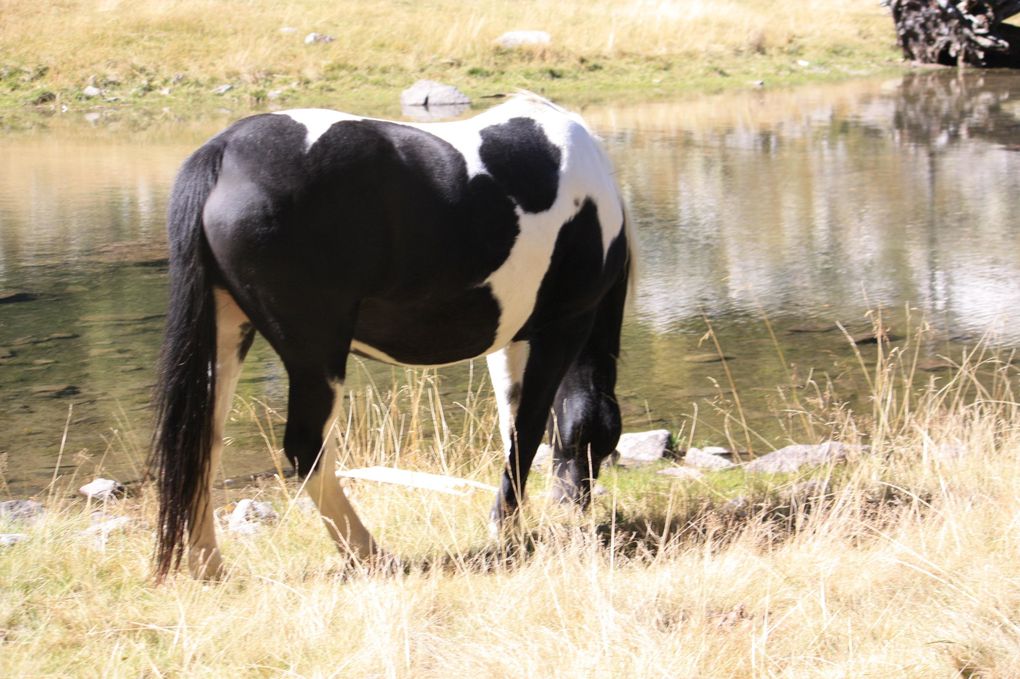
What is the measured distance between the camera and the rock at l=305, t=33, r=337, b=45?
2716cm

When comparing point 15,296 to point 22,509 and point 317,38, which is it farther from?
point 317,38

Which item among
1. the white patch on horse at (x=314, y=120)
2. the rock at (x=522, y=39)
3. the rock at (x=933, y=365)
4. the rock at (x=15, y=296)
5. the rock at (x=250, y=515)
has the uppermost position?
the rock at (x=522, y=39)

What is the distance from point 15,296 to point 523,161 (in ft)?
21.7

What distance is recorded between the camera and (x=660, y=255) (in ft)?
34.4

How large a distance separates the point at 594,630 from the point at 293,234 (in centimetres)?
141

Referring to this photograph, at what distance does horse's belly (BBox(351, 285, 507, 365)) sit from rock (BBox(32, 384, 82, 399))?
3777 millimetres

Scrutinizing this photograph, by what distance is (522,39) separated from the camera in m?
27.9

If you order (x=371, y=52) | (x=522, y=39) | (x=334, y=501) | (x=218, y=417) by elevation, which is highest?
(x=522, y=39)

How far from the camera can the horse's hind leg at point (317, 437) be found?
3639 millimetres

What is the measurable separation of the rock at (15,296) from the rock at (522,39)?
1949cm

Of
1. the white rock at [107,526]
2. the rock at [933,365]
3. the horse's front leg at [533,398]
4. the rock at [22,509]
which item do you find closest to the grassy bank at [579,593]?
the white rock at [107,526]

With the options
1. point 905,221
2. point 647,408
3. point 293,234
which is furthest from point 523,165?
point 905,221

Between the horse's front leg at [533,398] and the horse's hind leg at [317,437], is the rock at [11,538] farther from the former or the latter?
the horse's front leg at [533,398]

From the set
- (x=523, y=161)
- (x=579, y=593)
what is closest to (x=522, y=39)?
(x=523, y=161)
